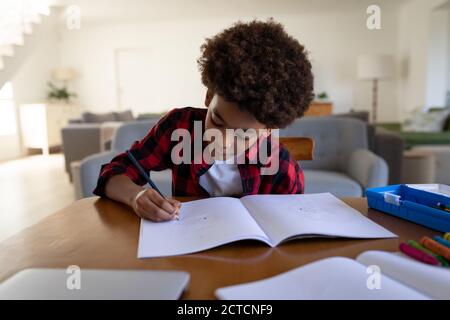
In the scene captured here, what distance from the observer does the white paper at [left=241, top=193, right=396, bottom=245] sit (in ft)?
1.81

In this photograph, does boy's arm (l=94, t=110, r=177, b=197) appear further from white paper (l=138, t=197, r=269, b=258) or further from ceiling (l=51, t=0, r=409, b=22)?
ceiling (l=51, t=0, r=409, b=22)

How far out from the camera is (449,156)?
102 inches

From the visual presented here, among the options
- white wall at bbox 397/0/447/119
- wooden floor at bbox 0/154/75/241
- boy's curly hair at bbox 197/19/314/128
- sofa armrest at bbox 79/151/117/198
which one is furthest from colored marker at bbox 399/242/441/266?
white wall at bbox 397/0/447/119

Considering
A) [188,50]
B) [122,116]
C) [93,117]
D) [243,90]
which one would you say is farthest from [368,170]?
[188,50]

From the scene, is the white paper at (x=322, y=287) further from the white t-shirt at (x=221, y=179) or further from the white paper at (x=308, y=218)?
the white t-shirt at (x=221, y=179)

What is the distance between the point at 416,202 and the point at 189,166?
0.51 meters

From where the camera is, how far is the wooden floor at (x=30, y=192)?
247cm

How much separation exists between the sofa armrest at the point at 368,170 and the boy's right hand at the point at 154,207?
1.49m

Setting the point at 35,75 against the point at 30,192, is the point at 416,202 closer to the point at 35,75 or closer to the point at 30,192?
the point at 30,192

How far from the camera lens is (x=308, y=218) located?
612 millimetres

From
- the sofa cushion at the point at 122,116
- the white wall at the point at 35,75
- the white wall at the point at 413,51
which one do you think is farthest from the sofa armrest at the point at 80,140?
the white wall at the point at 413,51

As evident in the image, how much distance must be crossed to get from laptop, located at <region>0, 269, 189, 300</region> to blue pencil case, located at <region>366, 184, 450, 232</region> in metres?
0.42

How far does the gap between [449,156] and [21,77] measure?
599cm
